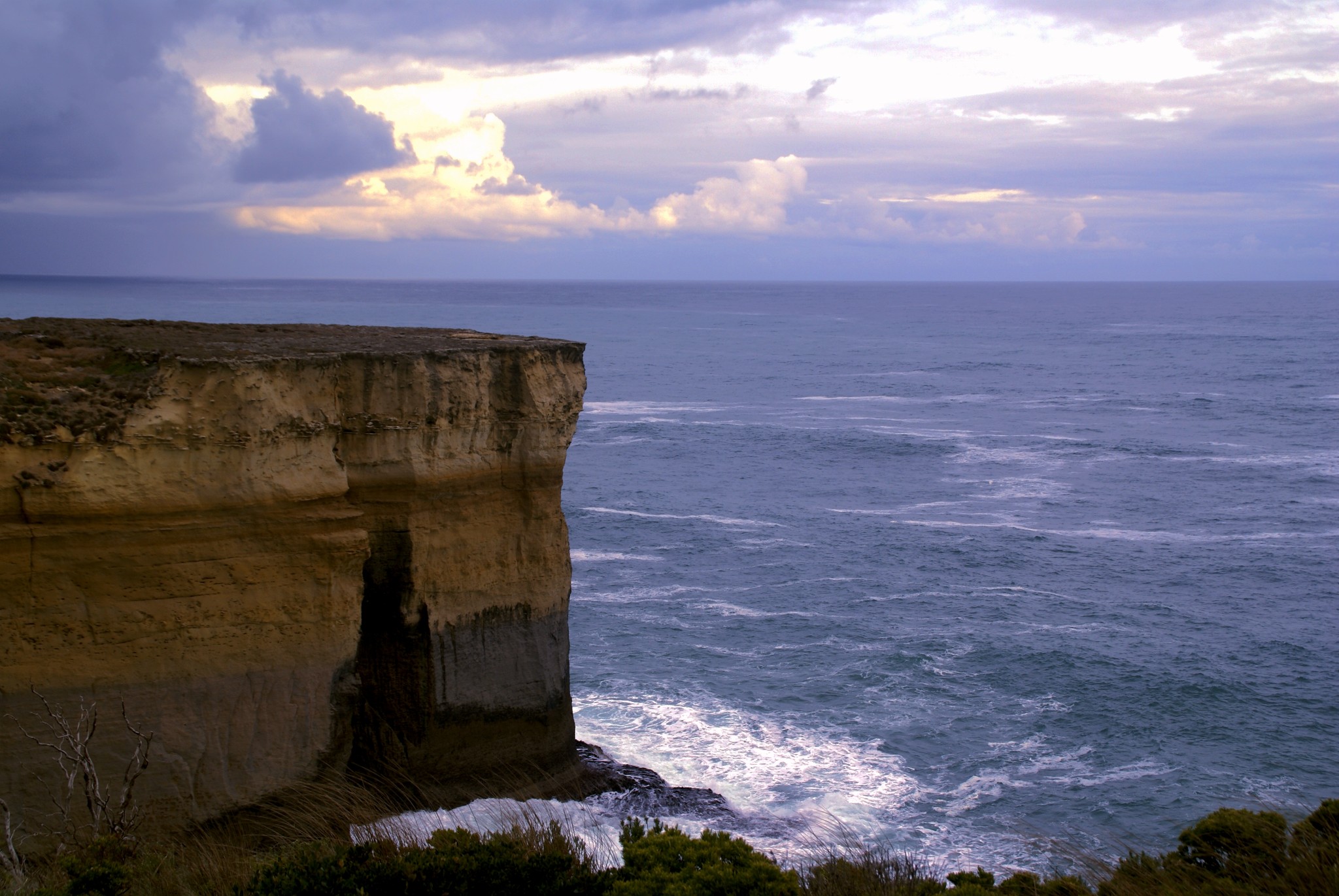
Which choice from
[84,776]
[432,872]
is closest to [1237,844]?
[432,872]

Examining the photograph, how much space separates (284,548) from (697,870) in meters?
6.51

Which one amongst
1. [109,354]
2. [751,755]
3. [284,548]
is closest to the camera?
[109,354]

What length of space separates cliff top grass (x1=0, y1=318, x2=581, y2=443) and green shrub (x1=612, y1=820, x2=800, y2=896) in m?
6.88

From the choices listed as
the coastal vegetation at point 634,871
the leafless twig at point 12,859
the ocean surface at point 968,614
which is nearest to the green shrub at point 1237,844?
the coastal vegetation at point 634,871

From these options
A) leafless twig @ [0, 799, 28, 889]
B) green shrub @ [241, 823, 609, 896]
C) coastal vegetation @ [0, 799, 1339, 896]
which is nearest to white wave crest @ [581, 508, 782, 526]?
coastal vegetation @ [0, 799, 1339, 896]

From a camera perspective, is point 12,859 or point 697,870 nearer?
point 697,870

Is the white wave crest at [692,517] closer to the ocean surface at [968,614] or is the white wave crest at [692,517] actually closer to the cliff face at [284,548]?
the ocean surface at [968,614]

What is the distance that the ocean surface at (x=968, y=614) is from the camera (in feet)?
54.2

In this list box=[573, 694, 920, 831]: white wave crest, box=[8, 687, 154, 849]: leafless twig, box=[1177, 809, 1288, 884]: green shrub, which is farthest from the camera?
box=[573, 694, 920, 831]: white wave crest

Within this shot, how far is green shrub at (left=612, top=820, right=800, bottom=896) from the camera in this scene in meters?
8.22

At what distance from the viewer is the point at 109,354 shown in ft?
39.2

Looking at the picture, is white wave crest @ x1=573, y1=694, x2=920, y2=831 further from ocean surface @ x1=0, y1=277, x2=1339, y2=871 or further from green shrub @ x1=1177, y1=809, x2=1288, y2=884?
green shrub @ x1=1177, y1=809, x2=1288, y2=884

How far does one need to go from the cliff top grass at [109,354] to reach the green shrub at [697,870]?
22.6 ft

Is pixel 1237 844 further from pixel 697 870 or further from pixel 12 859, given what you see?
pixel 12 859
